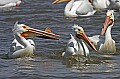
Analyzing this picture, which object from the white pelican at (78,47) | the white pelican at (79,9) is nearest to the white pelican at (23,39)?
the white pelican at (78,47)

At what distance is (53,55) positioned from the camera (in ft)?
33.9

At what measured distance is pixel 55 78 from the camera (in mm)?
8648

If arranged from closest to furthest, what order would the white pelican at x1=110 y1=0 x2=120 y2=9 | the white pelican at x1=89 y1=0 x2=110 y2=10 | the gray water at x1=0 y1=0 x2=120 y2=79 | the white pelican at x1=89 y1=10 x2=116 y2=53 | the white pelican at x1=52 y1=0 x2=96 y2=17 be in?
1. the gray water at x1=0 y1=0 x2=120 y2=79
2. the white pelican at x1=89 y1=10 x2=116 y2=53
3. the white pelican at x1=52 y1=0 x2=96 y2=17
4. the white pelican at x1=110 y1=0 x2=120 y2=9
5. the white pelican at x1=89 y1=0 x2=110 y2=10

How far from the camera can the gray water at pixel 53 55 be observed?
29.3 feet

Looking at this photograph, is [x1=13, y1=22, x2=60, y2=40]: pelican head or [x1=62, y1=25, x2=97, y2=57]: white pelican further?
[x1=13, y1=22, x2=60, y2=40]: pelican head

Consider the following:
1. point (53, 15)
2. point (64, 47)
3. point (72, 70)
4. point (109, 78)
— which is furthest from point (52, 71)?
point (53, 15)

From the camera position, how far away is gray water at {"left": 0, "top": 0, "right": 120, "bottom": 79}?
8.92 metres

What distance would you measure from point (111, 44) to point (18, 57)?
1704 millimetres

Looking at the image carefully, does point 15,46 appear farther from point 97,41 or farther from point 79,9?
point 79,9

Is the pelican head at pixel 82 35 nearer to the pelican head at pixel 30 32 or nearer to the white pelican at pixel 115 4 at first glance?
the pelican head at pixel 30 32

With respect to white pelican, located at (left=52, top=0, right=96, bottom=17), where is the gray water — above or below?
below

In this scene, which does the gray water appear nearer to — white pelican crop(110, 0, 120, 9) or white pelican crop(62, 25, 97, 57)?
white pelican crop(62, 25, 97, 57)

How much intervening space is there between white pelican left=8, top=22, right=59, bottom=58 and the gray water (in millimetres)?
151

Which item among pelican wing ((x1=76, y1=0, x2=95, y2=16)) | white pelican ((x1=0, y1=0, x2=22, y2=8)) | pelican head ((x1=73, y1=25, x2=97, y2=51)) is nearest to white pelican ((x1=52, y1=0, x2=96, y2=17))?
pelican wing ((x1=76, y1=0, x2=95, y2=16))
